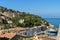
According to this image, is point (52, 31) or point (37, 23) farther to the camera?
point (37, 23)

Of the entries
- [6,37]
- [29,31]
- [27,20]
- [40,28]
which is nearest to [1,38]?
[6,37]

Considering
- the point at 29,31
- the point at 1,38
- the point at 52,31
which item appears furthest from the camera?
the point at 52,31

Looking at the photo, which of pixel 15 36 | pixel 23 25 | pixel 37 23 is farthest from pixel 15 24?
pixel 15 36

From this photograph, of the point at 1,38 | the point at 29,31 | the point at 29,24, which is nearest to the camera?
the point at 1,38

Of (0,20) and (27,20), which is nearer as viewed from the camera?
(0,20)

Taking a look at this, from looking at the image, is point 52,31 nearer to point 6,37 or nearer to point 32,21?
point 32,21

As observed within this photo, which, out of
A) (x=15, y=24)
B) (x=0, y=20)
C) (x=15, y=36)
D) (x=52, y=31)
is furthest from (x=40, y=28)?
(x=15, y=36)

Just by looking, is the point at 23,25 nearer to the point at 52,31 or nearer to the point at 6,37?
the point at 52,31

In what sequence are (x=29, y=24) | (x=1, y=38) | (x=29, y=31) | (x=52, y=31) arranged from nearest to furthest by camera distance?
(x=1, y=38), (x=29, y=31), (x=52, y=31), (x=29, y=24)
